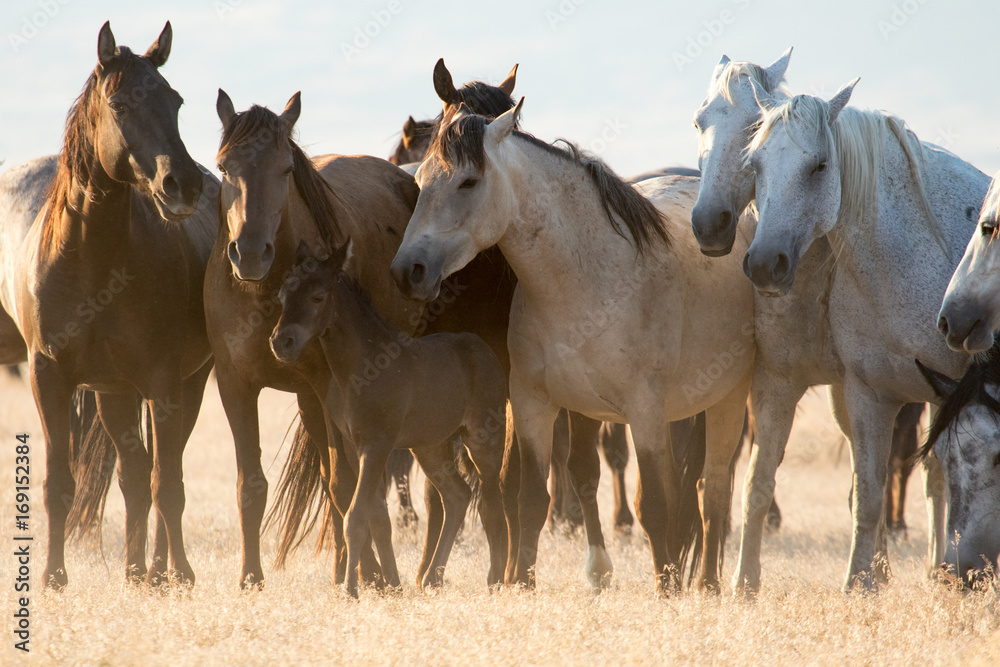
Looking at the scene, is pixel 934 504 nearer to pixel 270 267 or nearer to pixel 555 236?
pixel 555 236

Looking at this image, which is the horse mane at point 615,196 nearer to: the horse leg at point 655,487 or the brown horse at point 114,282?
the horse leg at point 655,487

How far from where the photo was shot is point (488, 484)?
5336 millimetres

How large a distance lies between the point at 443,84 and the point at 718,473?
2.70 meters

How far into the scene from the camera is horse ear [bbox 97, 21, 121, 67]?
15.3 ft

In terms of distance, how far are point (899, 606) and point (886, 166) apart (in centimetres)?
208

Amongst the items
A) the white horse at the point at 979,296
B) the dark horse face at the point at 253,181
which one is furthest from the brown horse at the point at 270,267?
the white horse at the point at 979,296

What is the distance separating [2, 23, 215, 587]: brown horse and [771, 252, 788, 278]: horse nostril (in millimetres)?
2691

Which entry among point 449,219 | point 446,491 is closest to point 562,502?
point 446,491

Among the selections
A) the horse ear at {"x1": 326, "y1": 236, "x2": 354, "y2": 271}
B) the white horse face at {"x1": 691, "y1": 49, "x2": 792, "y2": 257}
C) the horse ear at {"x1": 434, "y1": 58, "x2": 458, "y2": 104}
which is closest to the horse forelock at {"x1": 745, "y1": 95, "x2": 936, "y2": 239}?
the white horse face at {"x1": 691, "y1": 49, "x2": 792, "y2": 257}

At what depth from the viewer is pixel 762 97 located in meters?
4.96

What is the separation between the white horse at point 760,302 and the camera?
16.0ft

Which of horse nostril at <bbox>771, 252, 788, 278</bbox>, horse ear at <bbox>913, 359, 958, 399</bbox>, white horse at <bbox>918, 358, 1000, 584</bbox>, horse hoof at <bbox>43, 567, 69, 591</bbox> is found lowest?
horse hoof at <bbox>43, 567, 69, 591</bbox>

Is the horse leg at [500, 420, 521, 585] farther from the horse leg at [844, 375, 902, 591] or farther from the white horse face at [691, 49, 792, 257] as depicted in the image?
the horse leg at [844, 375, 902, 591]

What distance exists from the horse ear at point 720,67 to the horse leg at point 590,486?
2.08 meters
